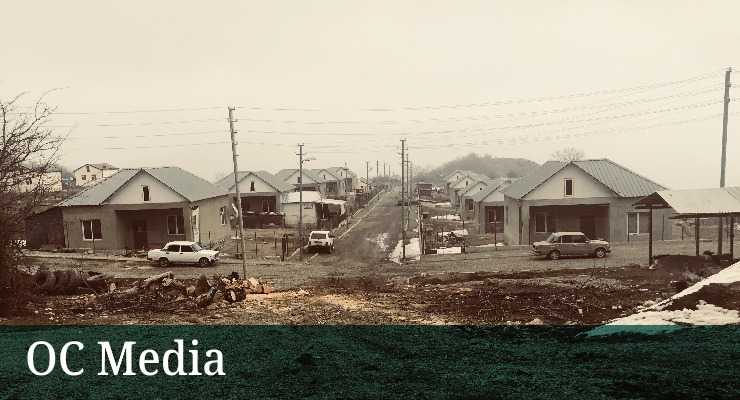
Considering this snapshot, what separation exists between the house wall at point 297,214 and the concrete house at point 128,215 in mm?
14680

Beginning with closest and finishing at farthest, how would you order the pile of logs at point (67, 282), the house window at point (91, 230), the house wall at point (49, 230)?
A: the pile of logs at point (67, 282) → the house window at point (91, 230) → the house wall at point (49, 230)

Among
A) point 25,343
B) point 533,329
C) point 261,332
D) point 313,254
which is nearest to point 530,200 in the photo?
point 313,254

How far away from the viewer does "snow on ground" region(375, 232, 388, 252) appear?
40.4 metres

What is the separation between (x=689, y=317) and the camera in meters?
12.8

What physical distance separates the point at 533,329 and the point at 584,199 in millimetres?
25543

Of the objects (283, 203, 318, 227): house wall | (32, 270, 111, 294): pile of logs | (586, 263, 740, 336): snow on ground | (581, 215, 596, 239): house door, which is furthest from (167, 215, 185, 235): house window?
(586, 263, 740, 336): snow on ground

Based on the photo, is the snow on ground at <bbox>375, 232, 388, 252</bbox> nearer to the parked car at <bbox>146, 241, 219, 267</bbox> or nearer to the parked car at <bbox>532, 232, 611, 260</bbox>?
the parked car at <bbox>532, 232, 611, 260</bbox>

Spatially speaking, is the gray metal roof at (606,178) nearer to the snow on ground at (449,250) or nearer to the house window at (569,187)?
the house window at (569,187)

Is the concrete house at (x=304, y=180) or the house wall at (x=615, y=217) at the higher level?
the concrete house at (x=304, y=180)

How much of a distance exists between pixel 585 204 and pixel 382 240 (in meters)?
16.9

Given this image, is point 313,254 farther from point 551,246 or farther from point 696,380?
point 696,380

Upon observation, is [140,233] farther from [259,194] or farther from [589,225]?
[589,225]

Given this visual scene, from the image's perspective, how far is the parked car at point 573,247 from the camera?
95.9 ft

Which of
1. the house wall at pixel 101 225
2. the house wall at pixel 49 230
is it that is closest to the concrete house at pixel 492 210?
the house wall at pixel 101 225
